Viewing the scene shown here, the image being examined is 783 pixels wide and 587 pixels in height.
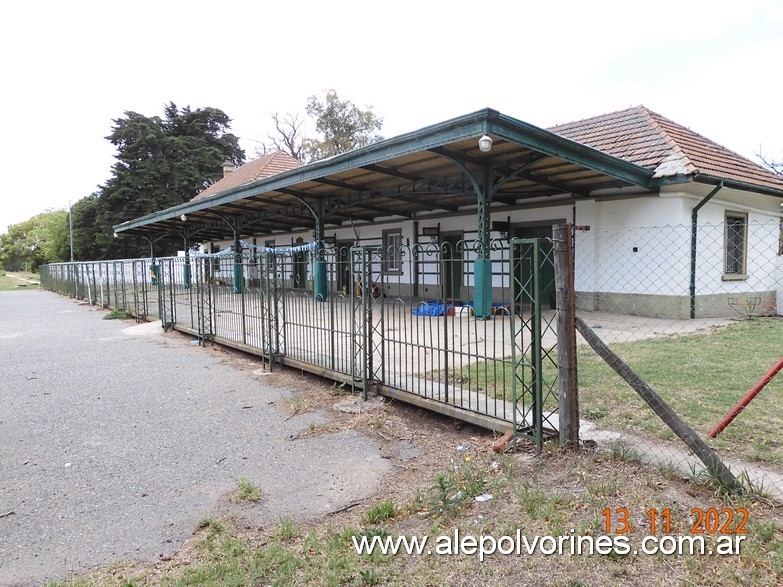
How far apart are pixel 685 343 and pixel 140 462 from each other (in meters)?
7.71

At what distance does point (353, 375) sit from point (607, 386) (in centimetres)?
277

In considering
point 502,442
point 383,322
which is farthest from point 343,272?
point 502,442

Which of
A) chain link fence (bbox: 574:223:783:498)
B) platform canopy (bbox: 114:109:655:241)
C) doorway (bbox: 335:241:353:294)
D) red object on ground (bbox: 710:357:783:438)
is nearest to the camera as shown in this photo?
red object on ground (bbox: 710:357:783:438)

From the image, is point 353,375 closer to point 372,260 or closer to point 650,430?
point 372,260

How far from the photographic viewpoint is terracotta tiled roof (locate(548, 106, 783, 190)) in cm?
1090

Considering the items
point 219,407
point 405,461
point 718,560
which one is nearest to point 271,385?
point 219,407

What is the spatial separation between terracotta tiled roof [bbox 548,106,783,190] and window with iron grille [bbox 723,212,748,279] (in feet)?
3.03

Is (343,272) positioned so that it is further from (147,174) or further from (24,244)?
(24,244)

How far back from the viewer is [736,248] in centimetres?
1248

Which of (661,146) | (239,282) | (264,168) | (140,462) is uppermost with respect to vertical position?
(264,168)

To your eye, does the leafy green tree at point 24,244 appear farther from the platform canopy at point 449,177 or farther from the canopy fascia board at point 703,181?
the canopy fascia board at point 703,181

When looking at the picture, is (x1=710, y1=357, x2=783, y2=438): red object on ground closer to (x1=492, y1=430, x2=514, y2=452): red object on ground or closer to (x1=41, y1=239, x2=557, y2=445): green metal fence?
(x1=41, y1=239, x2=557, y2=445): green metal fence

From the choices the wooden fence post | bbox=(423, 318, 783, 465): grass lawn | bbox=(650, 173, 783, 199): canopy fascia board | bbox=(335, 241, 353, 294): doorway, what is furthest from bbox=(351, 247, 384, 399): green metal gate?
bbox=(650, 173, 783, 199): canopy fascia board

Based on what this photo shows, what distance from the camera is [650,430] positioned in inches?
155
